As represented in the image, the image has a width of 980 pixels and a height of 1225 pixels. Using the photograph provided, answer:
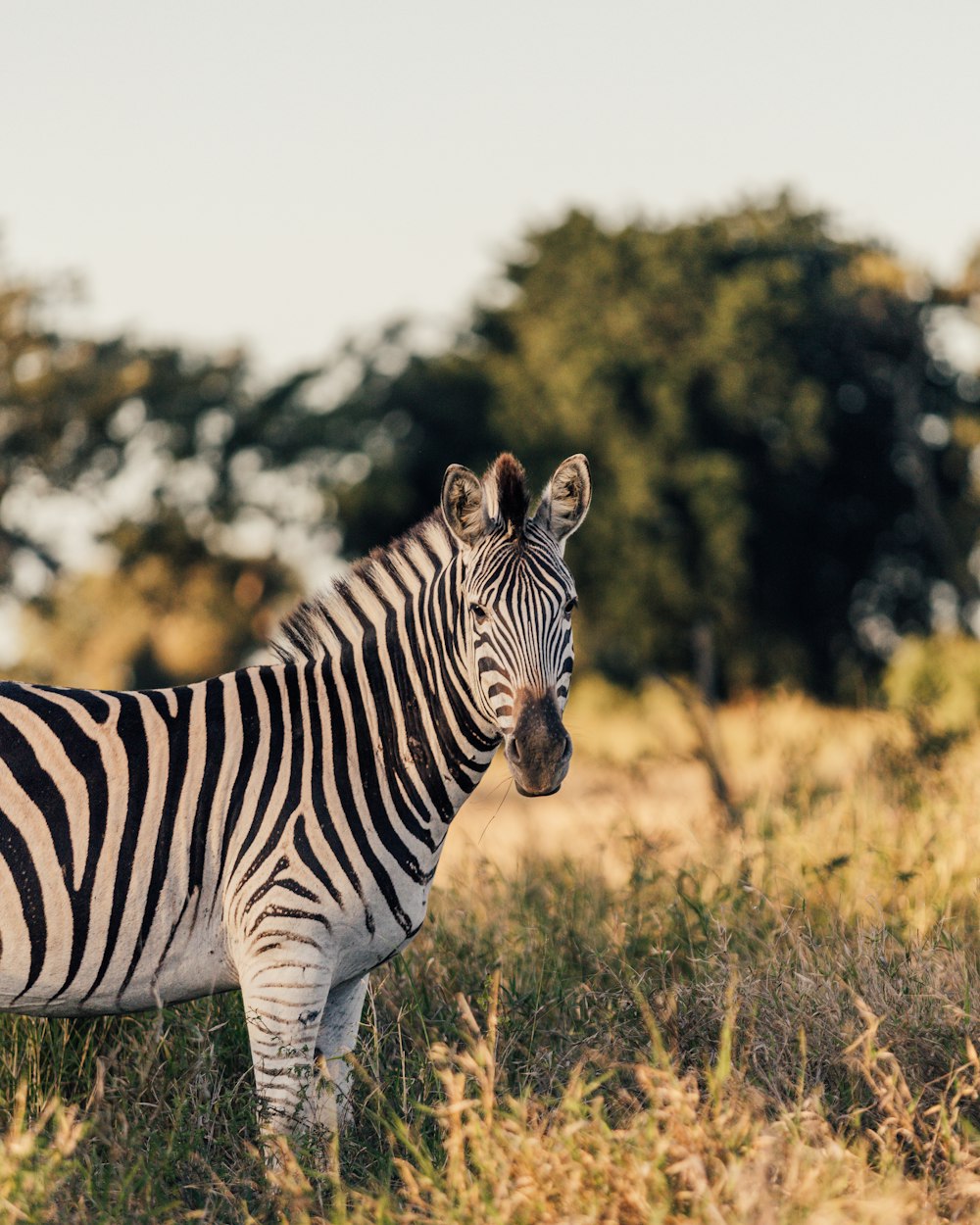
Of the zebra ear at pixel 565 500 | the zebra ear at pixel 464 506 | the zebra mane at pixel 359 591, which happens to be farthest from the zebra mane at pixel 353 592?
the zebra ear at pixel 565 500

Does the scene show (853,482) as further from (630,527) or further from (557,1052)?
(557,1052)

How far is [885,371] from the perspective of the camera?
22.9 metres

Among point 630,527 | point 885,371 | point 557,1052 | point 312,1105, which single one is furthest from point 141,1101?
point 885,371

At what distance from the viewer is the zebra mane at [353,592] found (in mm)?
4312

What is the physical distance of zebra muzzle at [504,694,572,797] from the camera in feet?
11.8

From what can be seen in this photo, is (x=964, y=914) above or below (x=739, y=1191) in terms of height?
above

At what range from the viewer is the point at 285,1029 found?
3.76 metres

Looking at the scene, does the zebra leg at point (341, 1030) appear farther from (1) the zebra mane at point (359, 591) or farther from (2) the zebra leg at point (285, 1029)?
(1) the zebra mane at point (359, 591)

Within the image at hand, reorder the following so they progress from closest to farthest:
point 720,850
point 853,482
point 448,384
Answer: point 720,850, point 853,482, point 448,384

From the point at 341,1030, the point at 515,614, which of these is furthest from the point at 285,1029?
the point at 515,614

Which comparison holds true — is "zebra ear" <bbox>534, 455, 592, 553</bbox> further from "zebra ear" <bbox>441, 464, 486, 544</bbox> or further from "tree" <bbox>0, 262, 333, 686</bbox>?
"tree" <bbox>0, 262, 333, 686</bbox>

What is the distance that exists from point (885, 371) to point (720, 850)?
17.8 meters

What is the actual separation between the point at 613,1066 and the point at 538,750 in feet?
2.84

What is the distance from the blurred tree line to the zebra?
1724 centimetres
